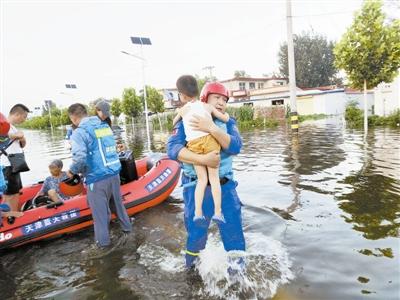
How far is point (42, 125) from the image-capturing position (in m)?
64.5

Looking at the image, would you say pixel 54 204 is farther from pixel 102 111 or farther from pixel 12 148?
pixel 102 111

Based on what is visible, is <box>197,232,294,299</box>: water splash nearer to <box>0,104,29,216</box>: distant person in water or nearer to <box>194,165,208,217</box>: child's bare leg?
<box>194,165,208,217</box>: child's bare leg

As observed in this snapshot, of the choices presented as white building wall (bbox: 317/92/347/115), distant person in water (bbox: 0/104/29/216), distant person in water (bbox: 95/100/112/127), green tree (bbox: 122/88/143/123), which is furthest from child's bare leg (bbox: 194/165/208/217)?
green tree (bbox: 122/88/143/123)

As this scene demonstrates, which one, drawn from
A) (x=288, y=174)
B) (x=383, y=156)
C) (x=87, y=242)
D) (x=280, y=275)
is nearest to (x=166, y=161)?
→ (x=87, y=242)

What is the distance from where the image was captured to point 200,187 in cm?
282

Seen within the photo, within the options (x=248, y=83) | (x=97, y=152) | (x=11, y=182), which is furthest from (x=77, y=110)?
(x=248, y=83)

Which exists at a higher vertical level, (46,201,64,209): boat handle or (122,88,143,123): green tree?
(122,88,143,123): green tree

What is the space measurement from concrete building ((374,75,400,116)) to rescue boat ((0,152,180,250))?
19.1m

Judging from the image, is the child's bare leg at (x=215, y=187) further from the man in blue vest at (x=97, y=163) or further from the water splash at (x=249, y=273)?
the man in blue vest at (x=97, y=163)

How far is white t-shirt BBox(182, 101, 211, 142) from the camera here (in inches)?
108

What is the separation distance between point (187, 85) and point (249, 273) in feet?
6.33

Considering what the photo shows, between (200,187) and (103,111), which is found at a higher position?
(103,111)

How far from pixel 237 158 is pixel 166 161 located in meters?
4.42

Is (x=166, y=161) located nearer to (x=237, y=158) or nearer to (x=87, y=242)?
(x=87, y=242)
